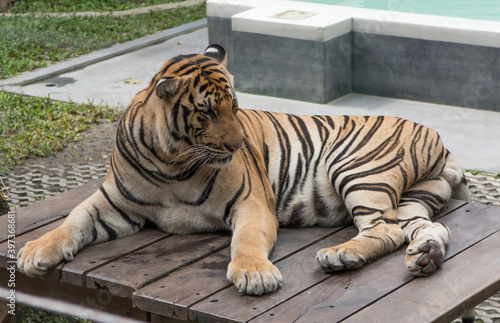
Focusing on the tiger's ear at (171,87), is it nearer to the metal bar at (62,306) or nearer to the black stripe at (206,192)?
the black stripe at (206,192)

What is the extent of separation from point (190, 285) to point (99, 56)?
22.7 ft

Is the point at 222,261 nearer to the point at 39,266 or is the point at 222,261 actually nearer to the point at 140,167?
Result: the point at 140,167

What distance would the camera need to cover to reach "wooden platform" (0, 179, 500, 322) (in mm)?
2875

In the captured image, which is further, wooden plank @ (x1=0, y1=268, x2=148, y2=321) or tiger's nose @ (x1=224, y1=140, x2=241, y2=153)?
wooden plank @ (x1=0, y1=268, x2=148, y2=321)

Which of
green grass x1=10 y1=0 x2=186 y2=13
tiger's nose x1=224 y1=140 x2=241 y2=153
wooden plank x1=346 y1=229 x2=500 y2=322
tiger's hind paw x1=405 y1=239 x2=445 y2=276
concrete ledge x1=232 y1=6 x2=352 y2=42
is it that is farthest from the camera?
green grass x1=10 y1=0 x2=186 y2=13

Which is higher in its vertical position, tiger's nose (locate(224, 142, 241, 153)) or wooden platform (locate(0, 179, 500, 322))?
tiger's nose (locate(224, 142, 241, 153))

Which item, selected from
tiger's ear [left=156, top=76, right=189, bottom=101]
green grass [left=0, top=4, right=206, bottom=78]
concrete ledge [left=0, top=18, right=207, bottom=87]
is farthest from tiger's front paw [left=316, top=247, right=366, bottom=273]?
green grass [left=0, top=4, right=206, bottom=78]

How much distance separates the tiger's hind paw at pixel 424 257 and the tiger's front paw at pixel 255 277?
541 millimetres

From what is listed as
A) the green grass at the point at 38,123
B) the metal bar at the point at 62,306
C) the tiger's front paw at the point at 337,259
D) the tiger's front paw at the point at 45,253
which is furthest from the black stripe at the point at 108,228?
the green grass at the point at 38,123

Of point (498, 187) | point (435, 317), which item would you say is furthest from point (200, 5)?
point (435, 317)

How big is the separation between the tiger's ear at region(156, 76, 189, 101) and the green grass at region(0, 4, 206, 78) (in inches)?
242

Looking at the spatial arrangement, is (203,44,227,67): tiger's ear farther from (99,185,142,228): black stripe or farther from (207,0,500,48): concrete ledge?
(207,0,500,48): concrete ledge

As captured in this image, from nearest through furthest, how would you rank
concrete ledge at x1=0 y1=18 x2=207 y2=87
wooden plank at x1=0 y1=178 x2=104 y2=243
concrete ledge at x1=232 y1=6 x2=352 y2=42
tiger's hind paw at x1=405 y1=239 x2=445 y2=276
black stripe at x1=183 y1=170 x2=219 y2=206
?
tiger's hind paw at x1=405 y1=239 x2=445 y2=276 < black stripe at x1=183 y1=170 x2=219 y2=206 < wooden plank at x1=0 y1=178 x2=104 y2=243 < concrete ledge at x1=232 y1=6 x2=352 y2=42 < concrete ledge at x1=0 y1=18 x2=207 y2=87

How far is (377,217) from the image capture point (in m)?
3.47
